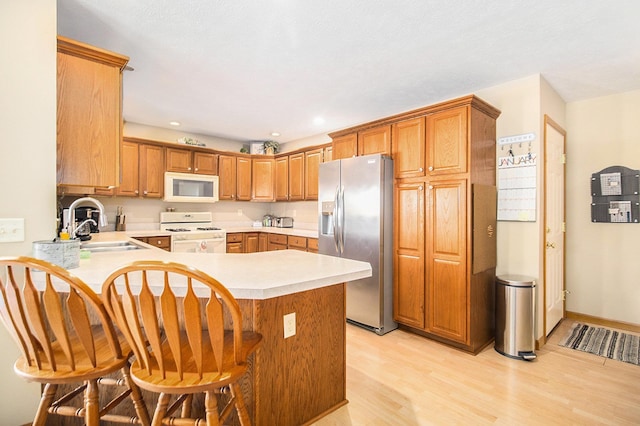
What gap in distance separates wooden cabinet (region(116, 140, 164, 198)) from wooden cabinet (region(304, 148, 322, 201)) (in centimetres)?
214

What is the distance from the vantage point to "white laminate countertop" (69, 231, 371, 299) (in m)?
1.34

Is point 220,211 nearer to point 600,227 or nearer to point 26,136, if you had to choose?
point 26,136

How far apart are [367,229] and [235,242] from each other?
102 inches

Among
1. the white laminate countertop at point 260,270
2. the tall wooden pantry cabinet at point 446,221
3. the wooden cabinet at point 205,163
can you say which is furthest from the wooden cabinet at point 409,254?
the wooden cabinet at point 205,163

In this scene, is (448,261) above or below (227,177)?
below

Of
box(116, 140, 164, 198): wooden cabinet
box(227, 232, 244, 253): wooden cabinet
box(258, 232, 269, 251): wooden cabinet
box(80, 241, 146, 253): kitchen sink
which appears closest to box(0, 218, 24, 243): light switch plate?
box(80, 241, 146, 253): kitchen sink

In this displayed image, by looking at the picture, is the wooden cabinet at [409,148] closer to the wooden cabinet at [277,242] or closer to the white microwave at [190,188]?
the wooden cabinet at [277,242]

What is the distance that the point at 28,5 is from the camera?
166 centimetres

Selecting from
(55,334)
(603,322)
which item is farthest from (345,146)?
(603,322)

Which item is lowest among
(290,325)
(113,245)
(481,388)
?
(481,388)

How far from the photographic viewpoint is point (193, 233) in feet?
15.1

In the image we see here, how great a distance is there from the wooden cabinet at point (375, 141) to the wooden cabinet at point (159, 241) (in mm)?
2879

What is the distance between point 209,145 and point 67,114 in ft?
12.2

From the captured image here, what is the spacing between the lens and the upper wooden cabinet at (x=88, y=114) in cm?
184
